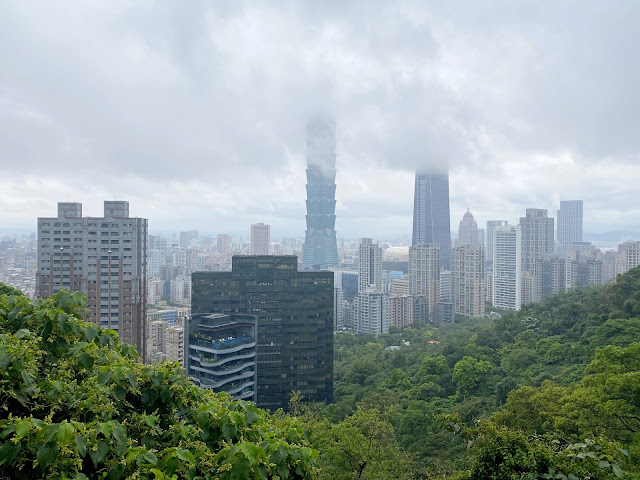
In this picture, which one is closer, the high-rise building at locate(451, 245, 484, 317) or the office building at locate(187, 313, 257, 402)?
the office building at locate(187, 313, 257, 402)

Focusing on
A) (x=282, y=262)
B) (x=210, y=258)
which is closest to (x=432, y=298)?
(x=282, y=262)

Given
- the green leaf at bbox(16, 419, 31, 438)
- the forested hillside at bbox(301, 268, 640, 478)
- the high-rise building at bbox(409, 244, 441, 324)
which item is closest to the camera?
the green leaf at bbox(16, 419, 31, 438)

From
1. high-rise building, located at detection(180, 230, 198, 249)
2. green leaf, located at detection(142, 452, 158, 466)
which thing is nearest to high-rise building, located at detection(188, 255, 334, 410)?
green leaf, located at detection(142, 452, 158, 466)

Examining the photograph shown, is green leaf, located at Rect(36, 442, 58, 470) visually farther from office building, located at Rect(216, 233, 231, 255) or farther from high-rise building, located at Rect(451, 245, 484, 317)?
office building, located at Rect(216, 233, 231, 255)

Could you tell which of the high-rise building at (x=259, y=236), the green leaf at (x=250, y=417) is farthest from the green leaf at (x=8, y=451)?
the high-rise building at (x=259, y=236)

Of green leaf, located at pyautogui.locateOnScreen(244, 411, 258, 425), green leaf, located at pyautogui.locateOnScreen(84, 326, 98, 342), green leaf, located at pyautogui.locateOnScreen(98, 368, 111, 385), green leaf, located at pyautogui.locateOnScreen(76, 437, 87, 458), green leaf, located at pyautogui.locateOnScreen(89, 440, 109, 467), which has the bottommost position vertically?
green leaf, located at pyautogui.locateOnScreen(244, 411, 258, 425)

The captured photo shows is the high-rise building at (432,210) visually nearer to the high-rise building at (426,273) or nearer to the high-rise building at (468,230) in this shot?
the high-rise building at (468,230)
